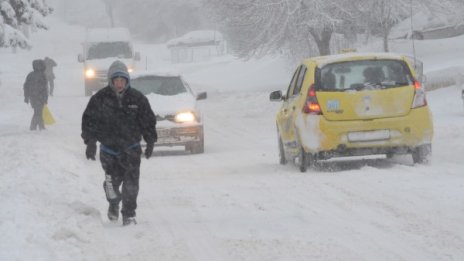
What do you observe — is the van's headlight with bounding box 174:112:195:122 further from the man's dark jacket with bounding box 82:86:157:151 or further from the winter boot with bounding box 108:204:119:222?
the man's dark jacket with bounding box 82:86:157:151

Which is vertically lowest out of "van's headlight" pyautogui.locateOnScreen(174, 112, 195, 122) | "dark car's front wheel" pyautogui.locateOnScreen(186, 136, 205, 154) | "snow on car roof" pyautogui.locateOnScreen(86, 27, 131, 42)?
"dark car's front wheel" pyautogui.locateOnScreen(186, 136, 205, 154)

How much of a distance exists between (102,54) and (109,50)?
0.40 metres

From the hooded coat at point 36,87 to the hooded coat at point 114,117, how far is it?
49.3ft

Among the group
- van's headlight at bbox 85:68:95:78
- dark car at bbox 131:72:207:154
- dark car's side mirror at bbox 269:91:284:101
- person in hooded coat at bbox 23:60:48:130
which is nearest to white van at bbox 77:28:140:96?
van's headlight at bbox 85:68:95:78

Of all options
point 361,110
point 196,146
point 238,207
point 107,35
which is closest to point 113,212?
point 238,207

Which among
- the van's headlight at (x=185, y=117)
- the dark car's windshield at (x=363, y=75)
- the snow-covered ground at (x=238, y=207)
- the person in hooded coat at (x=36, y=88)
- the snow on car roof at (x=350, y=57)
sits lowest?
the snow-covered ground at (x=238, y=207)

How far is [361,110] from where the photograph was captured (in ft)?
38.9

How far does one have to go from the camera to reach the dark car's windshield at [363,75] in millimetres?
12055

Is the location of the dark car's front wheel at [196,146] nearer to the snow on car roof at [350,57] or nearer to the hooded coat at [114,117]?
the snow on car roof at [350,57]

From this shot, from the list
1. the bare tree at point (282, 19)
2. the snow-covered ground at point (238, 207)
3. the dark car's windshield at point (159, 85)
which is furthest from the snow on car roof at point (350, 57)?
the bare tree at point (282, 19)

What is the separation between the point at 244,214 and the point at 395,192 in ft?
6.08

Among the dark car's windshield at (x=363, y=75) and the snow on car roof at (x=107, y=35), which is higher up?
the snow on car roof at (x=107, y=35)

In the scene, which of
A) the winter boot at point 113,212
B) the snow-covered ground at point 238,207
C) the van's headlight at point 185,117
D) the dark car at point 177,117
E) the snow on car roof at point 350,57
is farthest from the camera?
the van's headlight at point 185,117

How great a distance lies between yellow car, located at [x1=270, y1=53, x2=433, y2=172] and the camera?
11820mm
